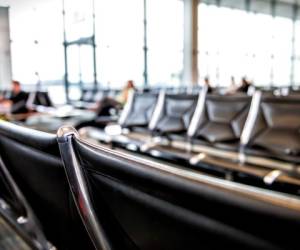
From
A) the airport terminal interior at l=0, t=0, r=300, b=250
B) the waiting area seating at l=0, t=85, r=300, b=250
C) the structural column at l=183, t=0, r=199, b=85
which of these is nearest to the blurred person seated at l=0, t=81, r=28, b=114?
the airport terminal interior at l=0, t=0, r=300, b=250

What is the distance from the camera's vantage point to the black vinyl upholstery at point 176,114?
9.08ft

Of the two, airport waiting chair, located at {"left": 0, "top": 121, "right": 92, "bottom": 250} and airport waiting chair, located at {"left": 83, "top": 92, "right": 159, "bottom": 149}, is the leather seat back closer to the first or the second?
airport waiting chair, located at {"left": 83, "top": 92, "right": 159, "bottom": 149}

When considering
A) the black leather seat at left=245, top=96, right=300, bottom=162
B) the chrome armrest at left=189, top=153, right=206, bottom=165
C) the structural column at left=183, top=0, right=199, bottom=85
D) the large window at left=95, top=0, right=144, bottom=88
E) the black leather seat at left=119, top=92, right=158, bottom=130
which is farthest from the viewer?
the structural column at left=183, top=0, right=199, bottom=85

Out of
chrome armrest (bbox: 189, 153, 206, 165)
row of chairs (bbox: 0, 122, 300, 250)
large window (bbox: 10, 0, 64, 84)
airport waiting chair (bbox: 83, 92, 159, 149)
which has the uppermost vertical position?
large window (bbox: 10, 0, 64, 84)

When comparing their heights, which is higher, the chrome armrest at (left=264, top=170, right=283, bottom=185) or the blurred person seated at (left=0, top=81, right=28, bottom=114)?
the blurred person seated at (left=0, top=81, right=28, bottom=114)

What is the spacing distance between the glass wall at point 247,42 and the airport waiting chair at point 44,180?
12.7 meters

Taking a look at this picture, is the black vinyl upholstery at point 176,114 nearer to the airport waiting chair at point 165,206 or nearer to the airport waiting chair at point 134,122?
the airport waiting chair at point 134,122

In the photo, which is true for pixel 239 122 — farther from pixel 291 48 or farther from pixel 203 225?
pixel 291 48

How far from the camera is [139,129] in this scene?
321cm

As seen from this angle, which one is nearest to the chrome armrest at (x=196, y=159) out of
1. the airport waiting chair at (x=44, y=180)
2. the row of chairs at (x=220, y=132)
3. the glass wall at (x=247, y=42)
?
the row of chairs at (x=220, y=132)

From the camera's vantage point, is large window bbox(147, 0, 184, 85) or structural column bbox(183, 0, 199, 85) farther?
structural column bbox(183, 0, 199, 85)

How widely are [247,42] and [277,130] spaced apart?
13.8m

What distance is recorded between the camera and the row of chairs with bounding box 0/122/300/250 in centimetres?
36

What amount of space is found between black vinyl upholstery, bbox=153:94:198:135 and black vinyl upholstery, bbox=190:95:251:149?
0.16m
